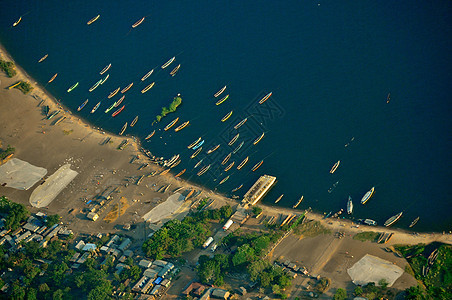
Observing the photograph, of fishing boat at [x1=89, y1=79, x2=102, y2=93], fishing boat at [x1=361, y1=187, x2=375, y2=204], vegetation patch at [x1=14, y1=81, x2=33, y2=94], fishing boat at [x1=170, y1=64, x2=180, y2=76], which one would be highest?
vegetation patch at [x1=14, y1=81, x2=33, y2=94]

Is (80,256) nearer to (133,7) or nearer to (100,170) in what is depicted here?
(100,170)

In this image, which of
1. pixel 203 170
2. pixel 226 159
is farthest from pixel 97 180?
pixel 226 159

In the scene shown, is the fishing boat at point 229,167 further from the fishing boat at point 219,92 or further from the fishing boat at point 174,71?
the fishing boat at point 174,71

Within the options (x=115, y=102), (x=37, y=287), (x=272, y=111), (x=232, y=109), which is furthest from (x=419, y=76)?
(x=37, y=287)

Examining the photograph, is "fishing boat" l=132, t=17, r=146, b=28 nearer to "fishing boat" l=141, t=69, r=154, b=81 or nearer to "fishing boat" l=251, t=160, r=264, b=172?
"fishing boat" l=141, t=69, r=154, b=81

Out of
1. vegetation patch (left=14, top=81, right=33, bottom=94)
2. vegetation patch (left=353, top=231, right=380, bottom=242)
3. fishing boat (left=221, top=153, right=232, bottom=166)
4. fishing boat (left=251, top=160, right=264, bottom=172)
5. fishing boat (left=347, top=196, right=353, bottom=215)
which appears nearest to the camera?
vegetation patch (left=353, top=231, right=380, bottom=242)

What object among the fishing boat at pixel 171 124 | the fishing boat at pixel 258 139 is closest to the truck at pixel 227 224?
the fishing boat at pixel 258 139

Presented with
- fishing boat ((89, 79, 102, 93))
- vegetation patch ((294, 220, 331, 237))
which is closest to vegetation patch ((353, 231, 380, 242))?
vegetation patch ((294, 220, 331, 237))
